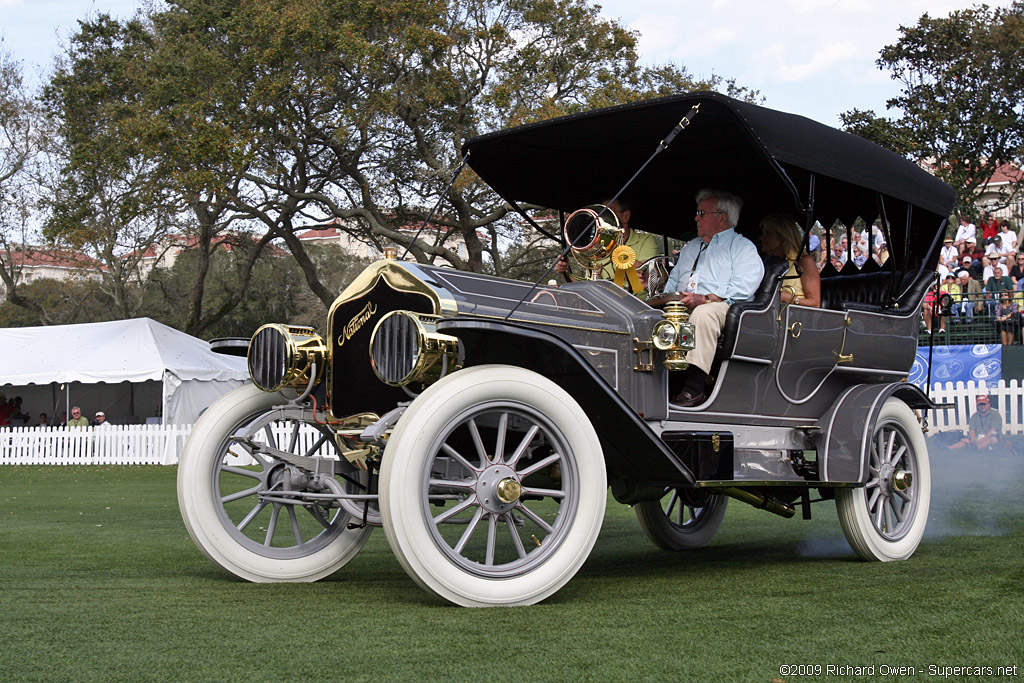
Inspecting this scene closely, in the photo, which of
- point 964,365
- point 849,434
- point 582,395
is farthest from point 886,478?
point 964,365

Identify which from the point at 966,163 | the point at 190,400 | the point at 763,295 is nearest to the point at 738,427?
the point at 763,295

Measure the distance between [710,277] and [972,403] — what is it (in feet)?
37.7

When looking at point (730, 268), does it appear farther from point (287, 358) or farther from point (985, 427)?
point (985, 427)

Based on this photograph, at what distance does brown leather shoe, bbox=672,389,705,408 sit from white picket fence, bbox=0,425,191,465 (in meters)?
17.7

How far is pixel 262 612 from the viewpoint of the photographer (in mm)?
4180

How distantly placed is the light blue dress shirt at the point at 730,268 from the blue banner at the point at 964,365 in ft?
39.9

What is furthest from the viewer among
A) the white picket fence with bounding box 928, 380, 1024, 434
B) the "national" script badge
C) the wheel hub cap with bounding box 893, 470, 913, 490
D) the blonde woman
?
the white picket fence with bounding box 928, 380, 1024, 434

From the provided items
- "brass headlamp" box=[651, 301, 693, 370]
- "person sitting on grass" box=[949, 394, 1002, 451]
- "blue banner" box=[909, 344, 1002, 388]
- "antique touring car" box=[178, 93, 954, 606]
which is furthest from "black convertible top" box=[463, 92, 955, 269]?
"blue banner" box=[909, 344, 1002, 388]

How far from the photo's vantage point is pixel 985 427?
15617mm

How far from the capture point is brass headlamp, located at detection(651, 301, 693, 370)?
5.33 metres

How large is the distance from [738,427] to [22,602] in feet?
12.4

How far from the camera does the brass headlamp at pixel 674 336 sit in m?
5.33

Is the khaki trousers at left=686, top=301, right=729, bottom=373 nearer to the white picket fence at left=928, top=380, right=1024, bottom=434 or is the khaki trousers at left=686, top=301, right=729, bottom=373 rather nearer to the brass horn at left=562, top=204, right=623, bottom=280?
the brass horn at left=562, top=204, right=623, bottom=280

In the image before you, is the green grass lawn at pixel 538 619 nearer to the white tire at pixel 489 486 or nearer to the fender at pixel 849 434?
the white tire at pixel 489 486
